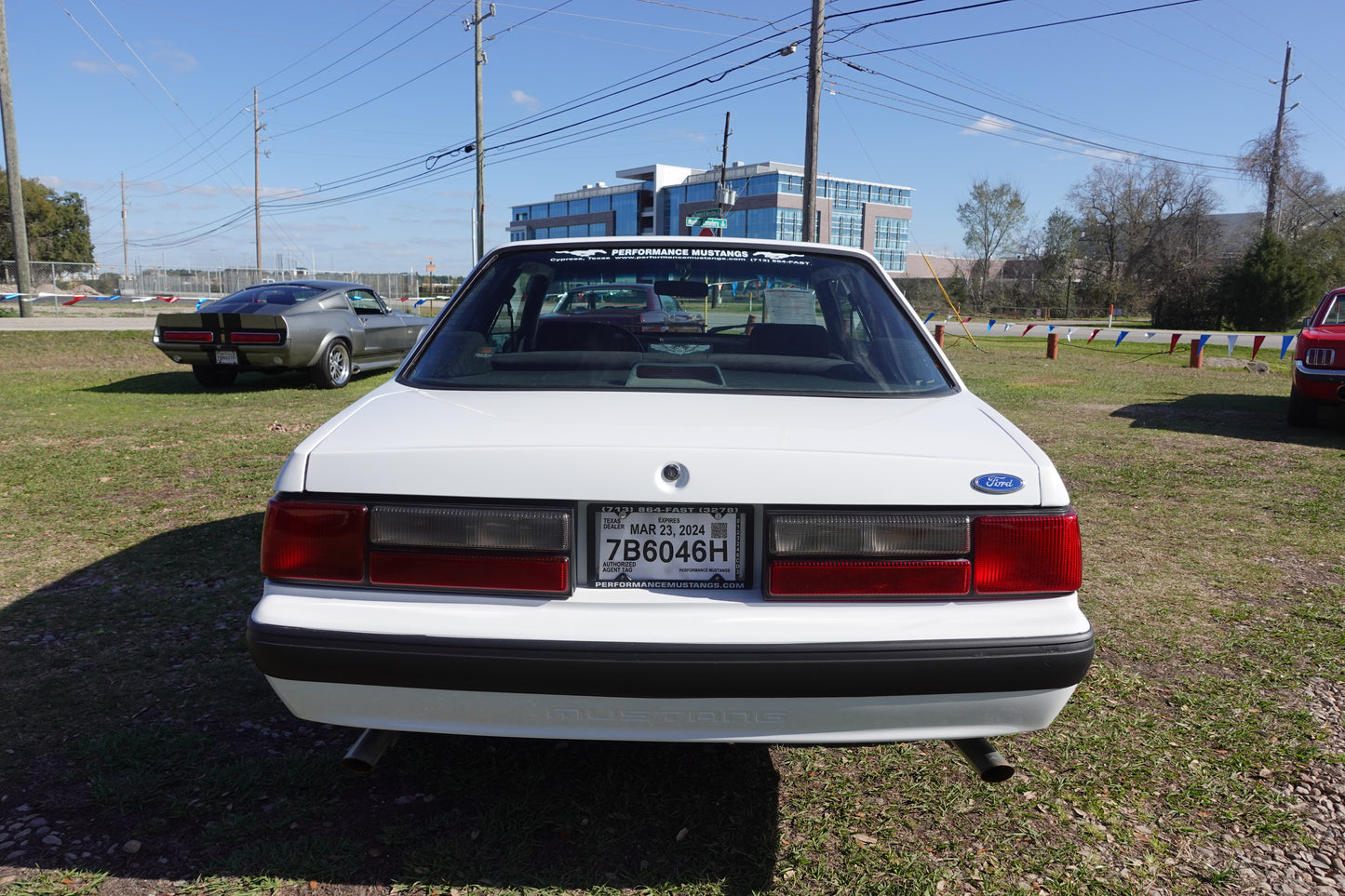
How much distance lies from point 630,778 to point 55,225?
81.3m

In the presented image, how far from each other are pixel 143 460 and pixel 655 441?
6365mm

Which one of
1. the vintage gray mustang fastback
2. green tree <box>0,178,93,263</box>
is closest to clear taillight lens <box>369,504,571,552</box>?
the vintage gray mustang fastback

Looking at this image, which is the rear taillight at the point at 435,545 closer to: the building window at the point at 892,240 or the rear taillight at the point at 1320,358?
the rear taillight at the point at 1320,358

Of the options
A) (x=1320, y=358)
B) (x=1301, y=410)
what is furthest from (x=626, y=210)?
(x=1320, y=358)

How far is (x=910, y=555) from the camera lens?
2.03 meters

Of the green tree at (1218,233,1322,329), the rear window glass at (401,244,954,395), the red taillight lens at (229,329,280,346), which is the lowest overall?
the red taillight lens at (229,329,280,346)

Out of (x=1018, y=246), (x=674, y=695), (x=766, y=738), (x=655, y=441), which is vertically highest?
(x=1018, y=246)

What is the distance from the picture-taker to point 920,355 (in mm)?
2863

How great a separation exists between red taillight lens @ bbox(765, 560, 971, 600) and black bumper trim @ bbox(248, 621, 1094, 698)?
0.13 m

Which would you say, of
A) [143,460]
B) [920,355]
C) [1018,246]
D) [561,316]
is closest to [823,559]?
[920,355]

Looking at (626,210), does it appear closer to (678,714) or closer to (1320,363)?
(1320,363)

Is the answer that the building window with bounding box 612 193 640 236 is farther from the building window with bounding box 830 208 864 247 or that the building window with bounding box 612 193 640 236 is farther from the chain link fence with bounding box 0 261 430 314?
the chain link fence with bounding box 0 261 430 314

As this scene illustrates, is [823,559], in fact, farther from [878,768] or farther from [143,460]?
[143,460]

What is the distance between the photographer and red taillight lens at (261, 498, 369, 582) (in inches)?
79.7
